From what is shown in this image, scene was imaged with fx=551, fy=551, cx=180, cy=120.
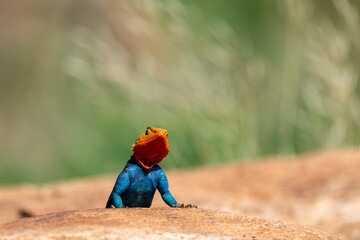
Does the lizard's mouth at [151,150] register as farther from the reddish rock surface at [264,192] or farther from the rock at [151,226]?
the reddish rock surface at [264,192]

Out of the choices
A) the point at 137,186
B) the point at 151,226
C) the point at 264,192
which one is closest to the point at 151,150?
the point at 137,186

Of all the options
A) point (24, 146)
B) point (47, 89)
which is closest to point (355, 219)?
point (24, 146)

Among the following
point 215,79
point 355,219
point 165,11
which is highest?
point 165,11

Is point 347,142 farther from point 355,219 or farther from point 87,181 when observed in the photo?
point 87,181

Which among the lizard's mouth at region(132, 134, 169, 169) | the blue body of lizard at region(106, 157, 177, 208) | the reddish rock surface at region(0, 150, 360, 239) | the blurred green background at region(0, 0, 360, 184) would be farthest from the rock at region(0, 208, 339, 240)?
the blurred green background at region(0, 0, 360, 184)

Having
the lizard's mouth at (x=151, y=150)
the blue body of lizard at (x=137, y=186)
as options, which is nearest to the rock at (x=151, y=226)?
the blue body of lizard at (x=137, y=186)

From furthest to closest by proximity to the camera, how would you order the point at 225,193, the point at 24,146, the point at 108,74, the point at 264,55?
the point at 24,146, the point at 264,55, the point at 108,74, the point at 225,193
